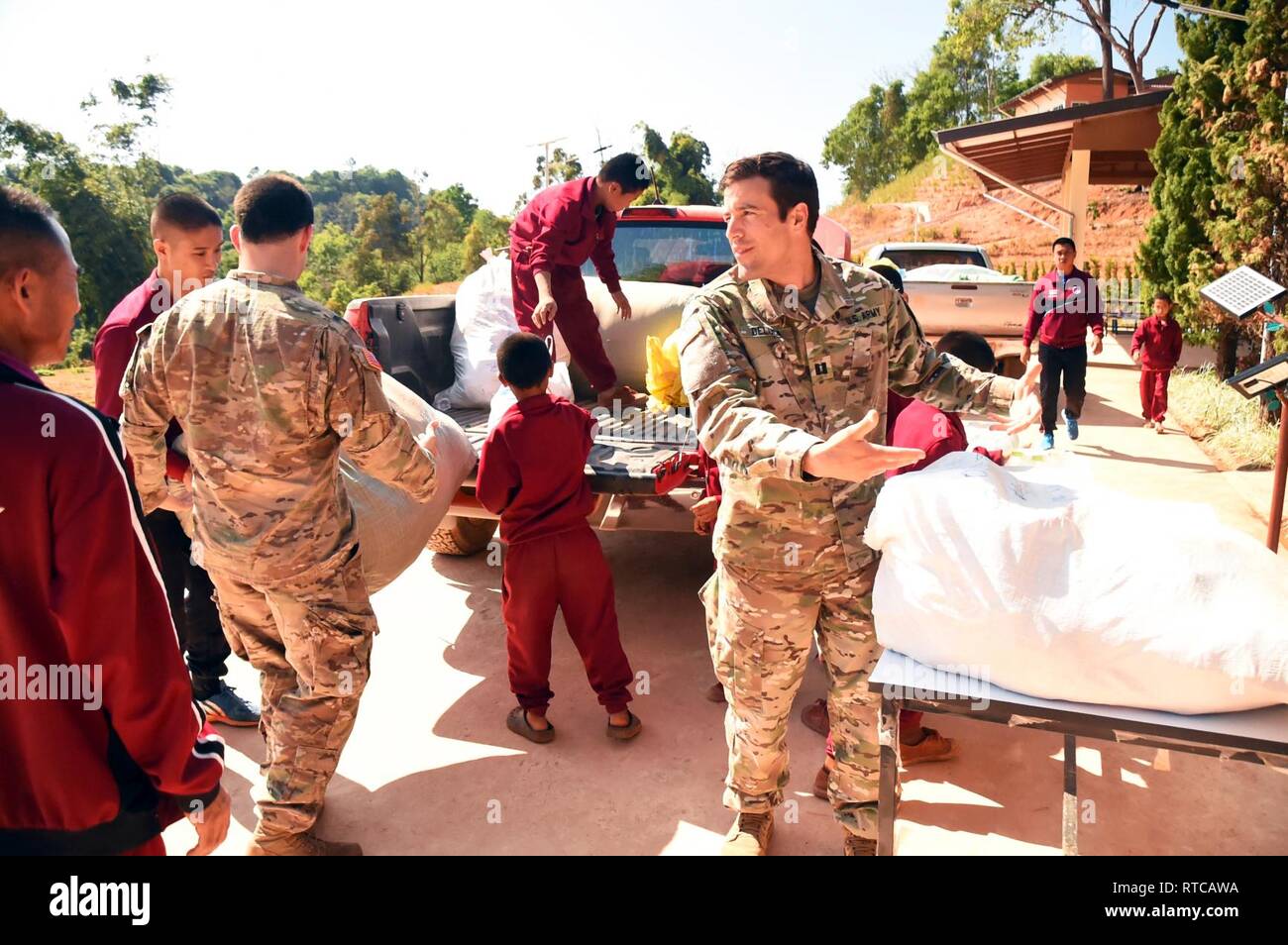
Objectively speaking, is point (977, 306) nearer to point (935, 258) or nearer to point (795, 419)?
point (935, 258)

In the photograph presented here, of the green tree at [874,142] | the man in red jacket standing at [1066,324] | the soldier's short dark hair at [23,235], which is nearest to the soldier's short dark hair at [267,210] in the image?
the soldier's short dark hair at [23,235]

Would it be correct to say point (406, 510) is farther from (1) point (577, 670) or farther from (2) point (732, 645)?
(2) point (732, 645)

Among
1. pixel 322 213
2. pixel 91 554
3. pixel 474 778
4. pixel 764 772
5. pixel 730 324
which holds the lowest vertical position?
pixel 474 778

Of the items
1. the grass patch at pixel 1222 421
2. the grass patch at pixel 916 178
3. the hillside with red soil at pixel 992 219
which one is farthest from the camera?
the grass patch at pixel 916 178

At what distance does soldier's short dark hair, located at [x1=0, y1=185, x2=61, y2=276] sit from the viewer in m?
1.39

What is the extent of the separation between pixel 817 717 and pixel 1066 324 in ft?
18.8

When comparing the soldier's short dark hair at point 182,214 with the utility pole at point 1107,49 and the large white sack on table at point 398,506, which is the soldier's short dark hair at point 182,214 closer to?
the large white sack on table at point 398,506

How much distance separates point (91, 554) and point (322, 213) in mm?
86422

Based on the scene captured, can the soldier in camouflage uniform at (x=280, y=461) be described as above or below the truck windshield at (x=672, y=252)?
below

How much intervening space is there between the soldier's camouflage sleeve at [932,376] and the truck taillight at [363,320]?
268 cm

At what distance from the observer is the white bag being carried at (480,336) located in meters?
4.79

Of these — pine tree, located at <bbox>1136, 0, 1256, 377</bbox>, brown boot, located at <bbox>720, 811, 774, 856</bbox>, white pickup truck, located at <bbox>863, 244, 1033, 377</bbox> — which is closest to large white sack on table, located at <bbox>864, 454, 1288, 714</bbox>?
brown boot, located at <bbox>720, 811, 774, 856</bbox>

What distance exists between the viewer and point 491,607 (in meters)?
4.48

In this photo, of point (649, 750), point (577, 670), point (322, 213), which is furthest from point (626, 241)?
point (322, 213)
